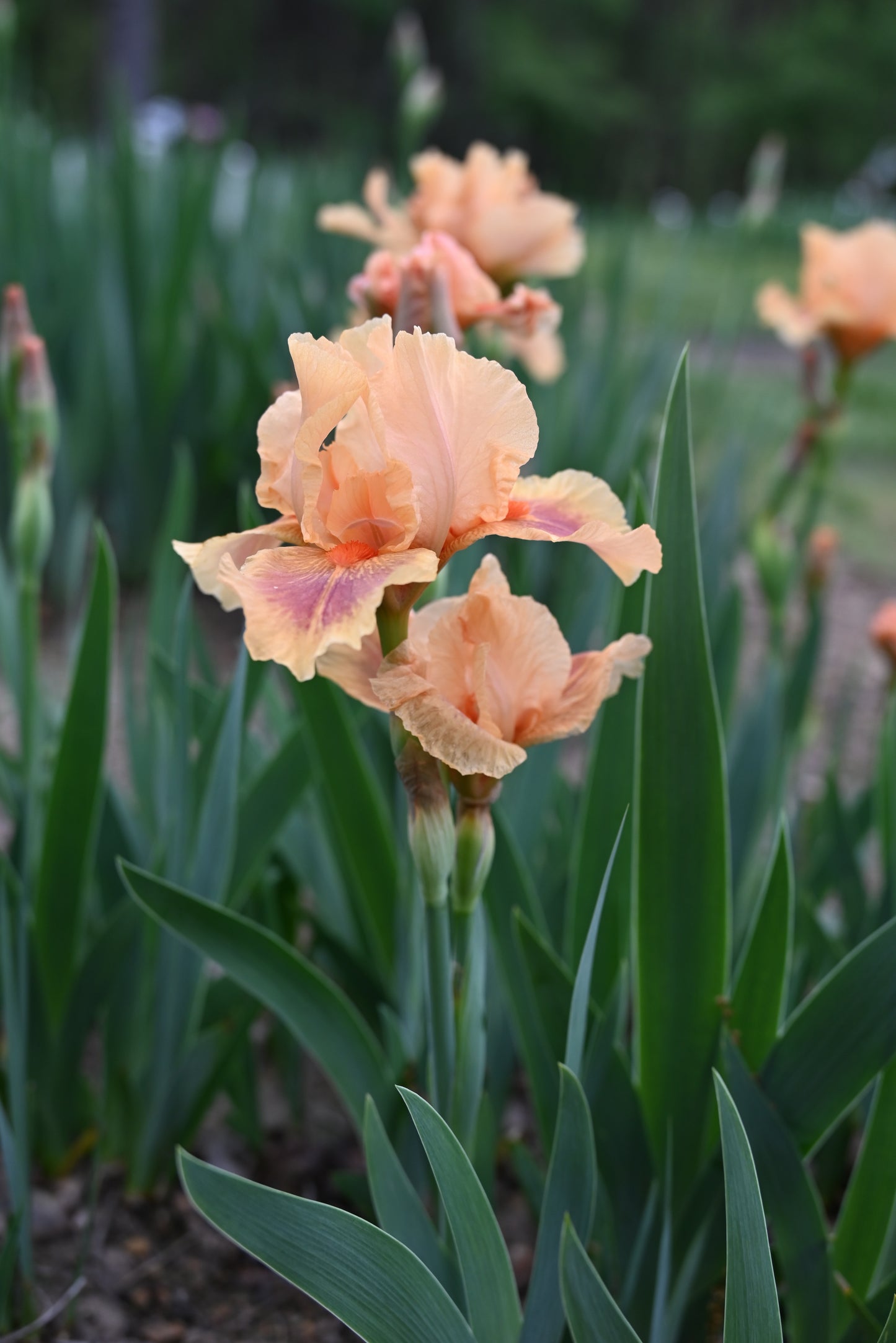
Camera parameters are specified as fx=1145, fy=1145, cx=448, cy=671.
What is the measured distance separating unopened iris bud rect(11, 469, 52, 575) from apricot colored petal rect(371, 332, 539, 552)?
463 mm

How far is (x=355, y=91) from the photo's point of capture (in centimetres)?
1905

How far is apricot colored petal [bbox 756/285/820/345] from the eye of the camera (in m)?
1.39

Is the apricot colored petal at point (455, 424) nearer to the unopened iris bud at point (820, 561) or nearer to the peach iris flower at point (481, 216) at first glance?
the peach iris flower at point (481, 216)

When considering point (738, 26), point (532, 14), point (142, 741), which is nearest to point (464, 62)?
point (532, 14)

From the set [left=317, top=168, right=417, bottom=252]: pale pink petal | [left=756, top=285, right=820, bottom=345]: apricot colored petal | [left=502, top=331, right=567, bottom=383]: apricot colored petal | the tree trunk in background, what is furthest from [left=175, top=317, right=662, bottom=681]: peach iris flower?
the tree trunk in background

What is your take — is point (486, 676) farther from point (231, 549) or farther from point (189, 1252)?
point (189, 1252)

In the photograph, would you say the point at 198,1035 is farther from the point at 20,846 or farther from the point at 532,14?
the point at 532,14

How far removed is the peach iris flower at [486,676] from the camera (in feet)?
1.74

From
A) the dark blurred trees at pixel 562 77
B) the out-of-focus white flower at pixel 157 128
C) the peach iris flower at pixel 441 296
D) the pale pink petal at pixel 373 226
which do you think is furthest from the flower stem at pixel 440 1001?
the dark blurred trees at pixel 562 77

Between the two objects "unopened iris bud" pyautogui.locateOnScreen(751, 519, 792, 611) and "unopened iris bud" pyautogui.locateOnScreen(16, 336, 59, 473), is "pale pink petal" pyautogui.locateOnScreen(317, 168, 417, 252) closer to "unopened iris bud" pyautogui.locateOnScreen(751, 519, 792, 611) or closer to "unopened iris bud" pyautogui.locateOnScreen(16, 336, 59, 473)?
"unopened iris bud" pyautogui.locateOnScreen(16, 336, 59, 473)

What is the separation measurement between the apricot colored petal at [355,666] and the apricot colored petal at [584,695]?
86mm

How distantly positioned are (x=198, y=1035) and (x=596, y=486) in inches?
22.9

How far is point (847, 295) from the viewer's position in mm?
1352

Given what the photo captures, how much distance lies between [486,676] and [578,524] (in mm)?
90
